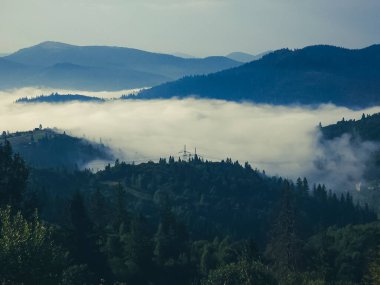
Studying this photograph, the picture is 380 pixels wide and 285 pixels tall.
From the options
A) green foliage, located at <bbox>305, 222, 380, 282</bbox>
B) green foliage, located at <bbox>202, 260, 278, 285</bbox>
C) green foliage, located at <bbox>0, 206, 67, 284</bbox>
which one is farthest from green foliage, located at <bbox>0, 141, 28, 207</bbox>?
green foliage, located at <bbox>305, 222, 380, 282</bbox>

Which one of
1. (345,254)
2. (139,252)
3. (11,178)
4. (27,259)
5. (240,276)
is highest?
(11,178)

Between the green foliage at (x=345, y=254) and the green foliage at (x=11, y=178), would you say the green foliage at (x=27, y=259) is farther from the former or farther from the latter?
the green foliage at (x=345, y=254)

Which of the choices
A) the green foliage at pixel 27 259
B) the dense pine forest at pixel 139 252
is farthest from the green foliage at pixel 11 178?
the green foliage at pixel 27 259

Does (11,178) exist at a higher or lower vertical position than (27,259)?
higher

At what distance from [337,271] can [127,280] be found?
166 feet

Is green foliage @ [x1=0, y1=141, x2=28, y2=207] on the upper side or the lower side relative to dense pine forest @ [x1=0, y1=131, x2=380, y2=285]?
upper

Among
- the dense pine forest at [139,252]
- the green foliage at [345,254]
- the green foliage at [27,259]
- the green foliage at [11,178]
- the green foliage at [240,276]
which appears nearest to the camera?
the green foliage at [27,259]

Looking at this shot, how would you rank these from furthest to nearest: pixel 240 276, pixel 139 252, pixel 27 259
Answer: pixel 139 252 → pixel 240 276 → pixel 27 259

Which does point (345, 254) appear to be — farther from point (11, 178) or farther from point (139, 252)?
point (11, 178)

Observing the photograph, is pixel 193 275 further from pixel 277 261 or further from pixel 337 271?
pixel 337 271

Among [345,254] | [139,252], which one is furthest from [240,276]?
[345,254]

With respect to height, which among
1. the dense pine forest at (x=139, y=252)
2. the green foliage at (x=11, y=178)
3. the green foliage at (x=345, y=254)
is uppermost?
the green foliage at (x=11, y=178)

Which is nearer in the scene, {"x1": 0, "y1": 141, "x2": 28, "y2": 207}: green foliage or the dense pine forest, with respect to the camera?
the dense pine forest

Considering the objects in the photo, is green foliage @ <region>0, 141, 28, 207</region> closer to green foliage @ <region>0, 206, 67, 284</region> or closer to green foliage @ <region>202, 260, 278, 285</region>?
green foliage @ <region>0, 206, 67, 284</region>
